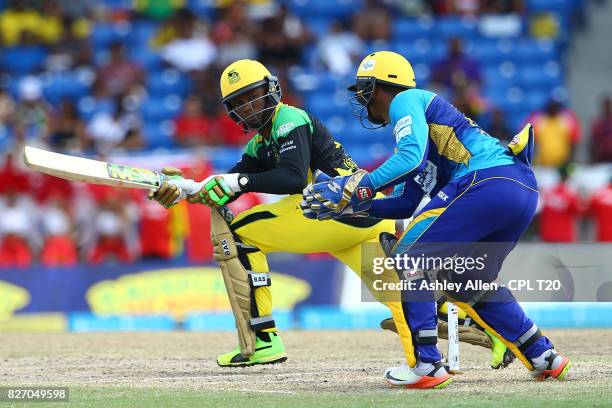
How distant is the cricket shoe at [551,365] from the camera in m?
7.36

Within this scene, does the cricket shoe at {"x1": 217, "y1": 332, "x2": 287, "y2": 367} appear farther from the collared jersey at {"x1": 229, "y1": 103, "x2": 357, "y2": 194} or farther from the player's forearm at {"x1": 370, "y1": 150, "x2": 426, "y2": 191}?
the player's forearm at {"x1": 370, "y1": 150, "x2": 426, "y2": 191}

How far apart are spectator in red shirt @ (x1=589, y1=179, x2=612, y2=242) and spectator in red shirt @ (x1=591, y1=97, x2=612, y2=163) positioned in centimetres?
110

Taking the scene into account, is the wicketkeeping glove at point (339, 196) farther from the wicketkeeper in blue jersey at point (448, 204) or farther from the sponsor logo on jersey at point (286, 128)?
the sponsor logo on jersey at point (286, 128)

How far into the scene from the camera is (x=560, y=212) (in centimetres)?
1504

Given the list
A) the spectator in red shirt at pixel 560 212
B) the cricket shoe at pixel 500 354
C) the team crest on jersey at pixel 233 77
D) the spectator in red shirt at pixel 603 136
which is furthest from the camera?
the spectator in red shirt at pixel 603 136

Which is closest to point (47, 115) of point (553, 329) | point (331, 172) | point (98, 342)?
point (98, 342)

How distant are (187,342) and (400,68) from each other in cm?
464

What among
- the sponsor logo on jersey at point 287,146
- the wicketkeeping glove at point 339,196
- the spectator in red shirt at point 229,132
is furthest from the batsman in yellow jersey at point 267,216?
the spectator in red shirt at point 229,132

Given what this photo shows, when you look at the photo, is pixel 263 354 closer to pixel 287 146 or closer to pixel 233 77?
pixel 287 146

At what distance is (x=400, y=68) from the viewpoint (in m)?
7.52

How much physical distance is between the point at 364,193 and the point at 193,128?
9898 mm

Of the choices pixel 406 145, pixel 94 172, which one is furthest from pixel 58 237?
pixel 406 145

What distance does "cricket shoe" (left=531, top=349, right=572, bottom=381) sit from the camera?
7359 millimetres

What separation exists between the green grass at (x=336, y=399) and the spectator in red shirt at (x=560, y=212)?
319 inches
